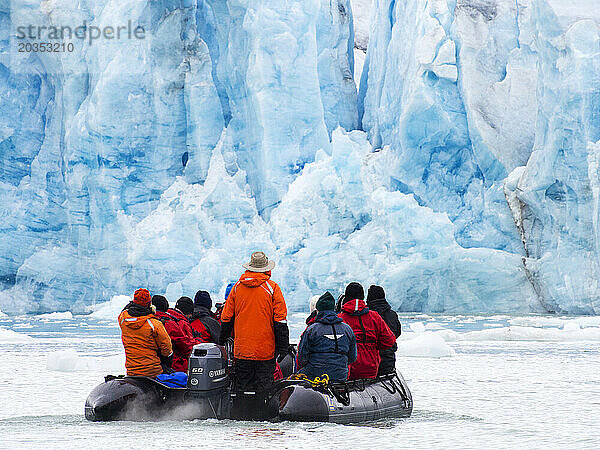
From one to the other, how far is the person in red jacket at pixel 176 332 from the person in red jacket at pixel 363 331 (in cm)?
110

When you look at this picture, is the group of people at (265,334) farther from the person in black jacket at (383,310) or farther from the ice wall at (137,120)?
the ice wall at (137,120)

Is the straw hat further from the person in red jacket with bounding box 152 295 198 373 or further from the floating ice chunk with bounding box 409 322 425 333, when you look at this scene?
the floating ice chunk with bounding box 409 322 425 333

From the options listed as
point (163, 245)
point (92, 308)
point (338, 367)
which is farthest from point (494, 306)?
point (338, 367)

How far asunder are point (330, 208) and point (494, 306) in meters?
4.71

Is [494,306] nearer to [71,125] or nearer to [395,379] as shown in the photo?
[71,125]

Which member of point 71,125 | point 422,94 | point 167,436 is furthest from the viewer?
point 71,125

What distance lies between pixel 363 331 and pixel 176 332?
1291 mm

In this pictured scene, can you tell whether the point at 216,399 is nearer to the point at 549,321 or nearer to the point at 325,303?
the point at 325,303

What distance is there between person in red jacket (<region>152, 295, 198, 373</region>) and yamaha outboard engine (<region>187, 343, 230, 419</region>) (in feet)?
1.14

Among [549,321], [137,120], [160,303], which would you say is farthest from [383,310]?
[137,120]

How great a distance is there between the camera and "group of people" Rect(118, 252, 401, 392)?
17.3 ft

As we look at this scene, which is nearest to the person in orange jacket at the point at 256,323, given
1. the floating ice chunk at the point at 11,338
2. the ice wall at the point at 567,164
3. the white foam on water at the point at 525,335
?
the white foam on water at the point at 525,335

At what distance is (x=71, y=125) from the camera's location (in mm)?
21750

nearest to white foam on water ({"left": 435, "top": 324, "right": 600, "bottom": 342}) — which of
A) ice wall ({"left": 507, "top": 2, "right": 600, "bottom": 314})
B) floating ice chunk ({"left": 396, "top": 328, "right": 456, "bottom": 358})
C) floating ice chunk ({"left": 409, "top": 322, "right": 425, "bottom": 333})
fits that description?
floating ice chunk ({"left": 409, "top": 322, "right": 425, "bottom": 333})
